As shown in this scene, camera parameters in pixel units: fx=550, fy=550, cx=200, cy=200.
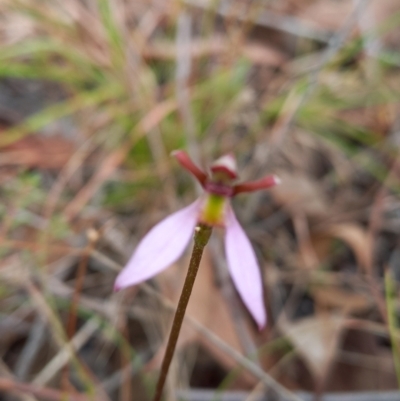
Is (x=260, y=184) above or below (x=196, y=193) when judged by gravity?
below

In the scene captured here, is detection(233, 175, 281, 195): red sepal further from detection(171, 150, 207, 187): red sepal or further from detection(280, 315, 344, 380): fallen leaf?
detection(280, 315, 344, 380): fallen leaf

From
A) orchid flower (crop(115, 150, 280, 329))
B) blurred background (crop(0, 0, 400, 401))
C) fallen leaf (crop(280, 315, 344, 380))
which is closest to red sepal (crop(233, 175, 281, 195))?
orchid flower (crop(115, 150, 280, 329))

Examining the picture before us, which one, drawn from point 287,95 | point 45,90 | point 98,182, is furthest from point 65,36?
point 287,95

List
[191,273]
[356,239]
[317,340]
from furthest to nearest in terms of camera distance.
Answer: [356,239], [317,340], [191,273]

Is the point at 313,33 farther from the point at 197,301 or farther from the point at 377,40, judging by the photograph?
the point at 197,301

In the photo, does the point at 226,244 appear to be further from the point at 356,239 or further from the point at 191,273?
the point at 356,239

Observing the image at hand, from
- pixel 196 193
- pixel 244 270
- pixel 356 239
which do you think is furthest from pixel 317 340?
pixel 244 270

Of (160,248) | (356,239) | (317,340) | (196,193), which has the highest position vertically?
(196,193)

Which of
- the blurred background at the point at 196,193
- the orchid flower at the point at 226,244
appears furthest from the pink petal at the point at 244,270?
the blurred background at the point at 196,193
